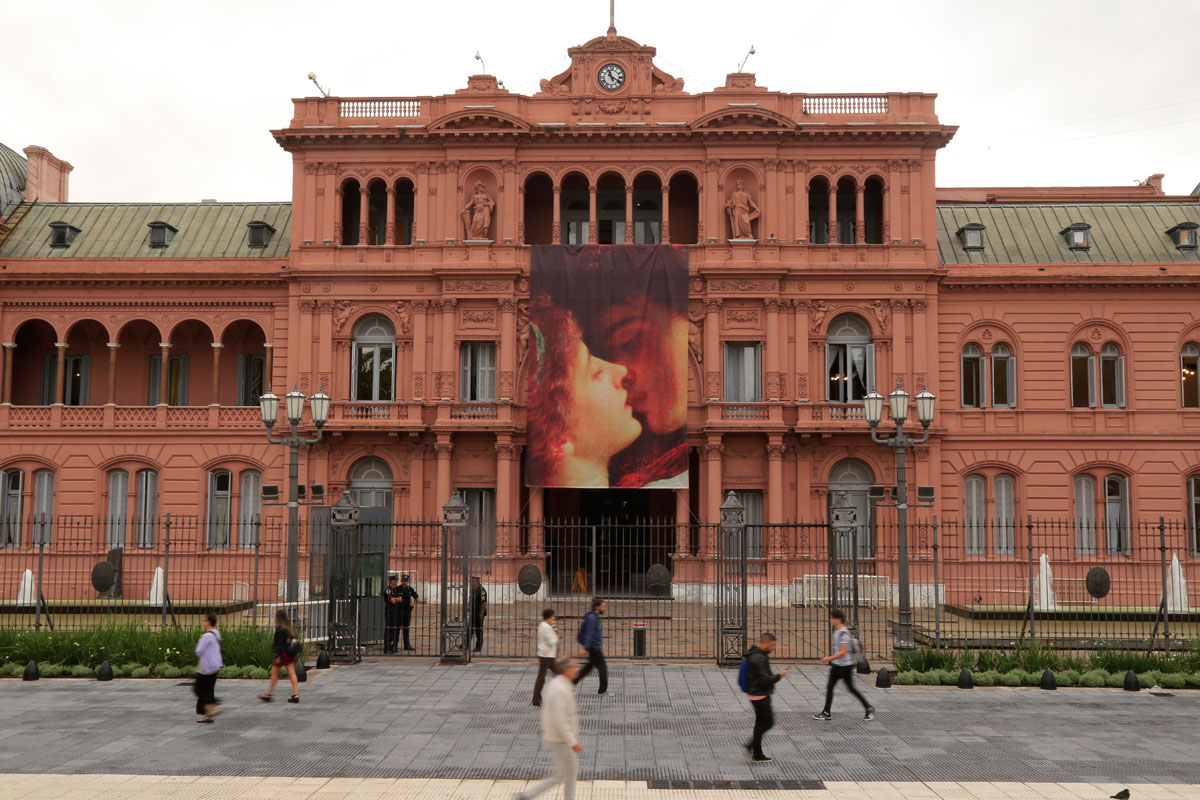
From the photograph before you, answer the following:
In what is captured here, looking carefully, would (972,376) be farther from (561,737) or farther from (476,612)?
(561,737)

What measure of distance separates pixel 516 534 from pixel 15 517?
19.1 metres

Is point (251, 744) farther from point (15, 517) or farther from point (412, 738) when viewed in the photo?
point (15, 517)

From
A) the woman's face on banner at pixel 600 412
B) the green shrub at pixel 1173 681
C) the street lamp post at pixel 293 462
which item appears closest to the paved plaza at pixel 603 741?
the green shrub at pixel 1173 681

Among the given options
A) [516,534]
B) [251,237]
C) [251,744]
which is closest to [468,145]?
[251,237]

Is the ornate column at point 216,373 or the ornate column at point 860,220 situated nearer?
the ornate column at point 860,220

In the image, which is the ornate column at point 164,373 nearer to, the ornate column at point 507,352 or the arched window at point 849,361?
the ornate column at point 507,352

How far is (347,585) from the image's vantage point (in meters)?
23.9

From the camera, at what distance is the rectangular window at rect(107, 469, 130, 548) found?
1556 inches

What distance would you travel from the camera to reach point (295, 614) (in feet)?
76.8

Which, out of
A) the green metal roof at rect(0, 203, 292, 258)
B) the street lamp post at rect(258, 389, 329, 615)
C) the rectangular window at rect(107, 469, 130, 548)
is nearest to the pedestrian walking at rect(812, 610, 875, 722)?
the street lamp post at rect(258, 389, 329, 615)

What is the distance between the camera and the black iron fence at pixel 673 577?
95.3 ft

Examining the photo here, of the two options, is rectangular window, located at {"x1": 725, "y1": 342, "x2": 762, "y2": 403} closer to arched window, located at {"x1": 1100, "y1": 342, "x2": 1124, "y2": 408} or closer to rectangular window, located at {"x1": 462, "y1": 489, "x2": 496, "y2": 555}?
rectangular window, located at {"x1": 462, "y1": 489, "x2": 496, "y2": 555}

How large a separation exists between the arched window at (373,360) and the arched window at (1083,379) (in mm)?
25262

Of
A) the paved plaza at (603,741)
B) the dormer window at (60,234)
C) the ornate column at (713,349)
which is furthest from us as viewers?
the dormer window at (60,234)
